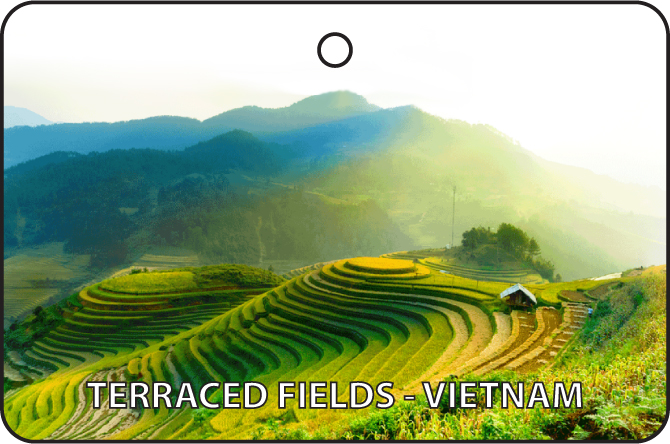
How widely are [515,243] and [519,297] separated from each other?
82.9 feet

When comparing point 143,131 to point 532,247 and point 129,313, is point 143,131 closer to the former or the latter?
point 129,313

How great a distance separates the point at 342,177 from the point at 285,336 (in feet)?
223

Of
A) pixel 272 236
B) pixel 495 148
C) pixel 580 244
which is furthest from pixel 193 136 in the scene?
pixel 580 244

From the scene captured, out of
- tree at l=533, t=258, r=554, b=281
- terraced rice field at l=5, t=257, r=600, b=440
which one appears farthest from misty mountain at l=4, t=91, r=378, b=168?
terraced rice field at l=5, t=257, r=600, b=440

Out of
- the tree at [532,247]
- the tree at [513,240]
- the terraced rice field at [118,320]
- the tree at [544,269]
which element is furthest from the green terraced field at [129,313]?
the tree at [544,269]

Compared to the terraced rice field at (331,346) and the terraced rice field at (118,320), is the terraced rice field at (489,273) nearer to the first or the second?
the terraced rice field at (331,346)

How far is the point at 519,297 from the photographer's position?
14039mm

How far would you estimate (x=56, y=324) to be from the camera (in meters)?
27.6

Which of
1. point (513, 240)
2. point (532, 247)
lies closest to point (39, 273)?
point (513, 240)

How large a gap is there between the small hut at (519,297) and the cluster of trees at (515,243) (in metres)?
23.8

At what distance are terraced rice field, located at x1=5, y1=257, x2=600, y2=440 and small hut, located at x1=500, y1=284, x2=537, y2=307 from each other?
17.0 inches

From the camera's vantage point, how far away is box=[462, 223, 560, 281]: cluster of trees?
36.6 m

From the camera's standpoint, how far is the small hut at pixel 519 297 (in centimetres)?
1380

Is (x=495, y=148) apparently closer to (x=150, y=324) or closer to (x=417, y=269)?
(x=417, y=269)
